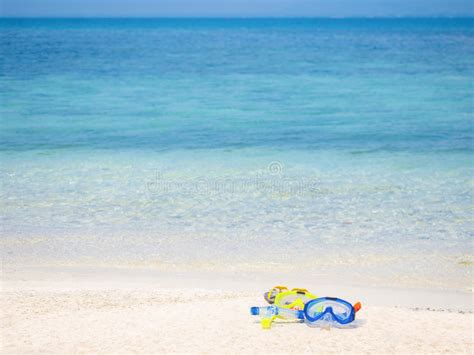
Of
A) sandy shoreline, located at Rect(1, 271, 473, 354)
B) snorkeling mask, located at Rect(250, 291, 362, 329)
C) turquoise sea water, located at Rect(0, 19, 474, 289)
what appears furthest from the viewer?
turquoise sea water, located at Rect(0, 19, 474, 289)

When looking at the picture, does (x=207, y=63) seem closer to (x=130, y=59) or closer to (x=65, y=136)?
(x=130, y=59)

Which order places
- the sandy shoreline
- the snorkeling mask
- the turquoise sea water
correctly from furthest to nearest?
the turquoise sea water < the snorkeling mask < the sandy shoreline

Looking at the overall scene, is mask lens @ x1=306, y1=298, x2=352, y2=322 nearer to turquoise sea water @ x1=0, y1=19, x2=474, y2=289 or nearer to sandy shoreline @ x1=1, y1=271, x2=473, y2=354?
sandy shoreline @ x1=1, y1=271, x2=473, y2=354

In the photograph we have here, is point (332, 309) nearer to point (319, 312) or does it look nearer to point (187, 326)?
point (319, 312)

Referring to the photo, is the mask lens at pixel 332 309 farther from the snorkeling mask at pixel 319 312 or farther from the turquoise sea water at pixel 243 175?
the turquoise sea water at pixel 243 175

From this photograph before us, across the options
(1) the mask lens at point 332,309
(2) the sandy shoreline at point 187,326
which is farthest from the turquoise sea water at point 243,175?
(1) the mask lens at point 332,309

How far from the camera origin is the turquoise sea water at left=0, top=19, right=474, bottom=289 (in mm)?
8031

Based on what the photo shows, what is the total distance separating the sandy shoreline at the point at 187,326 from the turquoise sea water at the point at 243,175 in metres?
1.34

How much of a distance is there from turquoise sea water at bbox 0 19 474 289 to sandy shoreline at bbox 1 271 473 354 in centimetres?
134

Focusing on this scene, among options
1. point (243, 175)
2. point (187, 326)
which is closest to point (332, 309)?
point (187, 326)

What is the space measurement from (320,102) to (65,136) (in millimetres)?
8341

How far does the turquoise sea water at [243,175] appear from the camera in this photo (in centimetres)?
803

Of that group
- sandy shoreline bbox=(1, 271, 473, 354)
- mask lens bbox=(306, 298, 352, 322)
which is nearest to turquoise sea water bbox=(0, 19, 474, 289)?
sandy shoreline bbox=(1, 271, 473, 354)

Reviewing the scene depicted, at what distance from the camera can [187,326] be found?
5266mm
